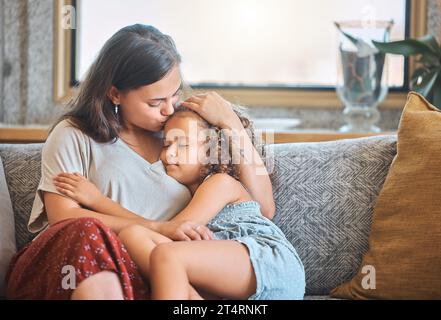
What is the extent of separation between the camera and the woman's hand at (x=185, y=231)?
1.56 meters

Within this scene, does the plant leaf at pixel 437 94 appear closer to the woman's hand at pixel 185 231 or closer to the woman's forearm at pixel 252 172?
the woman's forearm at pixel 252 172

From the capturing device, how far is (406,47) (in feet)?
7.88

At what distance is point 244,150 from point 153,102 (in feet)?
0.85

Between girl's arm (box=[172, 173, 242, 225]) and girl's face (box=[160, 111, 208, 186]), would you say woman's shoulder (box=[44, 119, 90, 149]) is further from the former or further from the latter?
girl's arm (box=[172, 173, 242, 225])

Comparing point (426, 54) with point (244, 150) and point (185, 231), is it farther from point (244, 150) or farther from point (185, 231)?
point (185, 231)

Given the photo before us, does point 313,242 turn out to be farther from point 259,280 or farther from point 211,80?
point 211,80

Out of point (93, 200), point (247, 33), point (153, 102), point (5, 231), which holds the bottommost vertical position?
point (5, 231)

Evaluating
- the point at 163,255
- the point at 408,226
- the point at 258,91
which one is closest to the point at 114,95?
the point at 163,255

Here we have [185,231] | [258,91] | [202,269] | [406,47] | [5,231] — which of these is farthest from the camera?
[258,91]

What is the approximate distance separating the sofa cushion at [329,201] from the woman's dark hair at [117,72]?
1.36 feet

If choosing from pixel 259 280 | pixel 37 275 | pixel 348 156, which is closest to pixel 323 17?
pixel 348 156

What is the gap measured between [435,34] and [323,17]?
0.41 metres

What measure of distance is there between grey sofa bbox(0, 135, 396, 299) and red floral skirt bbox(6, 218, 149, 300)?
40 centimetres

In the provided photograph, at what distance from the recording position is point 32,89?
9.07 ft
